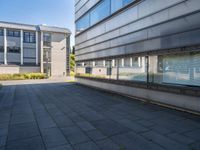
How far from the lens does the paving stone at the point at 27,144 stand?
3.69 m

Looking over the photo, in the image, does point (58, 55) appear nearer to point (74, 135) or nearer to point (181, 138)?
point (74, 135)

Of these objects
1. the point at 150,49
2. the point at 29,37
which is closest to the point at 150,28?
the point at 150,49

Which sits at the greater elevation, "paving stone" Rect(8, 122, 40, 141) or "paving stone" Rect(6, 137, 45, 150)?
"paving stone" Rect(8, 122, 40, 141)

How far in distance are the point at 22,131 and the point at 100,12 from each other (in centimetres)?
1161

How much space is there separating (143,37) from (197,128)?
17.7ft

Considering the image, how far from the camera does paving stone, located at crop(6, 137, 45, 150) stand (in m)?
3.69

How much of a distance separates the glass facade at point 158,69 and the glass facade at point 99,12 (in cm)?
363

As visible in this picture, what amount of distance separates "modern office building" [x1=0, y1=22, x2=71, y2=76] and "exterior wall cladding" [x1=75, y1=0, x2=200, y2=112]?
23.7 meters

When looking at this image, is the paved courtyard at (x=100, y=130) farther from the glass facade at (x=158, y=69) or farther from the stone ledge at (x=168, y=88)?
the glass facade at (x=158, y=69)

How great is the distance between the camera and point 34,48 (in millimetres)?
35750

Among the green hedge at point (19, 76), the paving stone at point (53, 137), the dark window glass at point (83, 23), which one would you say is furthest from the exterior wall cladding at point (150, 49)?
the green hedge at point (19, 76)

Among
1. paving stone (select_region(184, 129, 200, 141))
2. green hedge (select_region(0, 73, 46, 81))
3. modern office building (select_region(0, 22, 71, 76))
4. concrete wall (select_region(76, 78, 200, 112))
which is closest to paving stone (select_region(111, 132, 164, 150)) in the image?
paving stone (select_region(184, 129, 200, 141))

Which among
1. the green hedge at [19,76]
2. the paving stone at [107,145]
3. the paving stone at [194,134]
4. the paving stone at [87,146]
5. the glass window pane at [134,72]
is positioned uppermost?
the glass window pane at [134,72]

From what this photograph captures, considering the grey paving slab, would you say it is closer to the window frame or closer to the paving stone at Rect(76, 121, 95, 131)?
the paving stone at Rect(76, 121, 95, 131)
